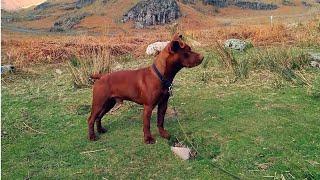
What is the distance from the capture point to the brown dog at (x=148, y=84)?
551 cm

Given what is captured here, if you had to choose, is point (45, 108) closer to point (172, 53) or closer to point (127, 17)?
point (172, 53)

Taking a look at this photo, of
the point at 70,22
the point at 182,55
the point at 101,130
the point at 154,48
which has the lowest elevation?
the point at 70,22

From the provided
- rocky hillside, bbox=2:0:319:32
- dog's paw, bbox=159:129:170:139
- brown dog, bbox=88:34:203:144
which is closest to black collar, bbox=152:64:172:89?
brown dog, bbox=88:34:203:144

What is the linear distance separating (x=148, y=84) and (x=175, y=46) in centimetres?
59

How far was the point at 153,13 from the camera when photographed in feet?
161

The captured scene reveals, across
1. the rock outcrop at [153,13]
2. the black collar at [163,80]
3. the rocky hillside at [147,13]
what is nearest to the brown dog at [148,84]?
the black collar at [163,80]

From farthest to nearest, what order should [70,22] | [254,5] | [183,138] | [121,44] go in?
[254,5], [70,22], [121,44], [183,138]

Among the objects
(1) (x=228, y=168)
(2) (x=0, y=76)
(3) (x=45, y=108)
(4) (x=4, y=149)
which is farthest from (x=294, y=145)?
(2) (x=0, y=76)

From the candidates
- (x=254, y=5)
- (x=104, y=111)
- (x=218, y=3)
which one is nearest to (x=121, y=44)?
(x=104, y=111)

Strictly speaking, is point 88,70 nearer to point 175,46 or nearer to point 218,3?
point 175,46

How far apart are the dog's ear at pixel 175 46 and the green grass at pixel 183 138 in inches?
46.4

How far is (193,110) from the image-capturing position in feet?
23.6

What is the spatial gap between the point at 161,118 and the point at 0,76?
5760mm

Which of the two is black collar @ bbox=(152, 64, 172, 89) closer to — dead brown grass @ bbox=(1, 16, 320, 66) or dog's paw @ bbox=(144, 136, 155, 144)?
dog's paw @ bbox=(144, 136, 155, 144)
